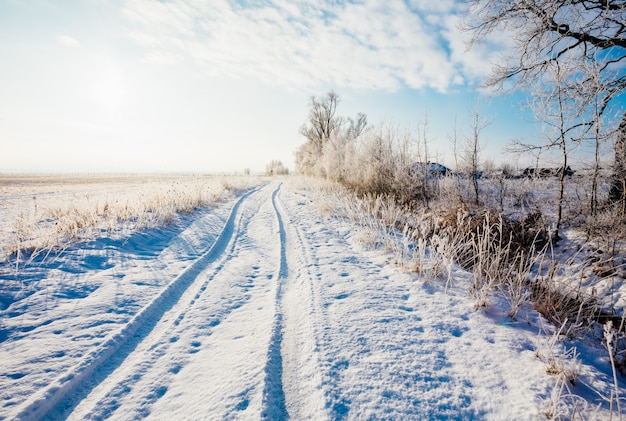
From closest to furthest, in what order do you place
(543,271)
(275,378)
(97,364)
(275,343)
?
1. (275,378)
2. (97,364)
3. (275,343)
4. (543,271)

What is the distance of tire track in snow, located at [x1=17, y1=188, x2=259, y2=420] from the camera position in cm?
183

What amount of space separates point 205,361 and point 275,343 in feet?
2.05

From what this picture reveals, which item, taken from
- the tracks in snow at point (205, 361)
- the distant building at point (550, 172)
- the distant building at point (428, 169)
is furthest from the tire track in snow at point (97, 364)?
the distant building at point (550, 172)

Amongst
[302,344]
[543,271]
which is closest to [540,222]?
[543,271]

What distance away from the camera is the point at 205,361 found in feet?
7.75

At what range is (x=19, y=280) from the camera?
344 cm

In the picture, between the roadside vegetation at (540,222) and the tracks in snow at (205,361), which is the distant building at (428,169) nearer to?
the roadside vegetation at (540,222)

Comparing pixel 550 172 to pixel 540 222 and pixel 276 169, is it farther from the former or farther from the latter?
pixel 276 169

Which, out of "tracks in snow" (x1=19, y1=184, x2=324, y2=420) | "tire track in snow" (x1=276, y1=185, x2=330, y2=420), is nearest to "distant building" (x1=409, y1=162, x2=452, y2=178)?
"tire track in snow" (x1=276, y1=185, x2=330, y2=420)

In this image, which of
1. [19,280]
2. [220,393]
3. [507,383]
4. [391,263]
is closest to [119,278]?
[19,280]

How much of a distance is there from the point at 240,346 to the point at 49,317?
7.03 feet

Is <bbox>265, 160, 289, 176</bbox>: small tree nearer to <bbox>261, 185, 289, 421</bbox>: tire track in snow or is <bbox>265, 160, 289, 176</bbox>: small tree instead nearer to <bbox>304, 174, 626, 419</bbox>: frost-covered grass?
<bbox>304, 174, 626, 419</bbox>: frost-covered grass

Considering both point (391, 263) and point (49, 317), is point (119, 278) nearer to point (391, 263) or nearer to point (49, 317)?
point (49, 317)

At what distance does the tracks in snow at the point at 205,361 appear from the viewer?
187cm
